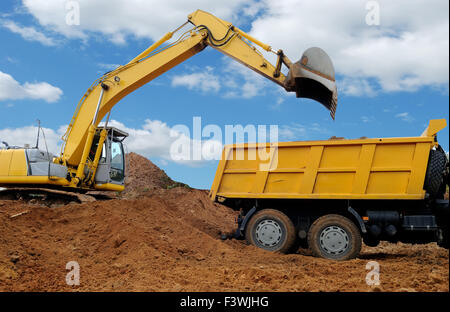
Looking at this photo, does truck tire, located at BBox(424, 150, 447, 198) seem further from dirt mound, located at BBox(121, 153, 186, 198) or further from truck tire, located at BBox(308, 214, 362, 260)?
dirt mound, located at BBox(121, 153, 186, 198)

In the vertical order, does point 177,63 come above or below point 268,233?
above

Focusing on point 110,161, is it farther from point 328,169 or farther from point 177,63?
point 328,169

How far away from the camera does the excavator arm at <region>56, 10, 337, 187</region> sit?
9.10m

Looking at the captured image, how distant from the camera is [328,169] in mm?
8242

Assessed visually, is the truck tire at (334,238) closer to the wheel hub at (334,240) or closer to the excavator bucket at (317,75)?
the wheel hub at (334,240)

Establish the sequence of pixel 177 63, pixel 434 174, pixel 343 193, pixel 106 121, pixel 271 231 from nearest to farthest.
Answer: pixel 434 174 < pixel 343 193 < pixel 271 231 < pixel 177 63 < pixel 106 121

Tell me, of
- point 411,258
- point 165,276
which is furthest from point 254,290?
point 411,258

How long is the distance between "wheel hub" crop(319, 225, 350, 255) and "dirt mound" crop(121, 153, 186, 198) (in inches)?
478

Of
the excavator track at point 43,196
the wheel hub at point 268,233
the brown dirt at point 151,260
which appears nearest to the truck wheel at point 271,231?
the wheel hub at point 268,233

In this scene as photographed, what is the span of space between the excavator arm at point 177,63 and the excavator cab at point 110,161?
0.85 ft

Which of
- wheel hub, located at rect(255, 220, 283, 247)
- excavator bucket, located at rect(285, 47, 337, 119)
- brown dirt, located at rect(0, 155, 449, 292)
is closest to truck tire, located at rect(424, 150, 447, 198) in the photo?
brown dirt, located at rect(0, 155, 449, 292)

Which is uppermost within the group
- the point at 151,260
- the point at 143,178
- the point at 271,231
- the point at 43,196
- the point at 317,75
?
the point at 317,75

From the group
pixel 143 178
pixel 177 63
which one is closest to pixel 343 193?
pixel 177 63

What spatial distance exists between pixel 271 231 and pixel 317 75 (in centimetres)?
361
